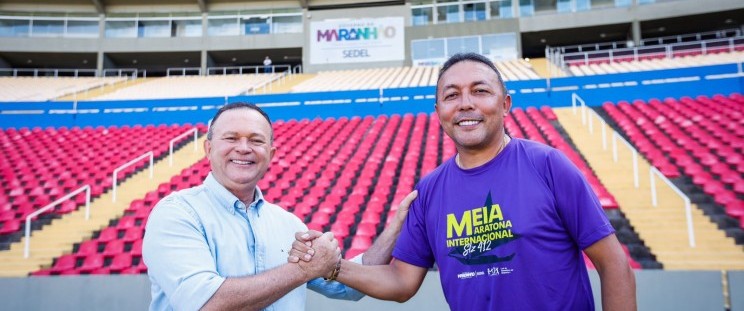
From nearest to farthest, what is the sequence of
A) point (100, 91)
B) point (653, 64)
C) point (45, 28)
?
point (653, 64)
point (100, 91)
point (45, 28)

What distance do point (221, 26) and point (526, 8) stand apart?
14814 millimetres

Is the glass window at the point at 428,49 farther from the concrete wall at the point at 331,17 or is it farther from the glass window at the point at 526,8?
the glass window at the point at 526,8

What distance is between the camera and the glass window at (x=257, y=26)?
22.5m

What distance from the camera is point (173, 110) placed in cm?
1402

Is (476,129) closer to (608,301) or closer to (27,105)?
(608,301)

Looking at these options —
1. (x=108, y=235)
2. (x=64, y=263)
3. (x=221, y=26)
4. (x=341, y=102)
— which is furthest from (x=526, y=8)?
(x=64, y=263)

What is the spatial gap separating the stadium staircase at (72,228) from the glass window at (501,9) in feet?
53.7

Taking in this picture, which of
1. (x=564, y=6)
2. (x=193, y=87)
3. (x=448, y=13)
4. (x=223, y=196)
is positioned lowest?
(x=223, y=196)

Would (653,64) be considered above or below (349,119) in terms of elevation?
above

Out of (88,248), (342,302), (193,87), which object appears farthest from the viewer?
(193,87)

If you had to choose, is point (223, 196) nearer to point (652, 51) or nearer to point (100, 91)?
point (652, 51)

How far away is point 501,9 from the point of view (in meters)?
20.8

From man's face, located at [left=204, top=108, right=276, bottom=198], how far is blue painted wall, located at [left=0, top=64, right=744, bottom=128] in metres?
11.4

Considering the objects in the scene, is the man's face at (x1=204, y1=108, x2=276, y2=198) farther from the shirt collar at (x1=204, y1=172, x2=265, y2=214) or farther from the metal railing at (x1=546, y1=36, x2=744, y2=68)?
the metal railing at (x1=546, y1=36, x2=744, y2=68)
